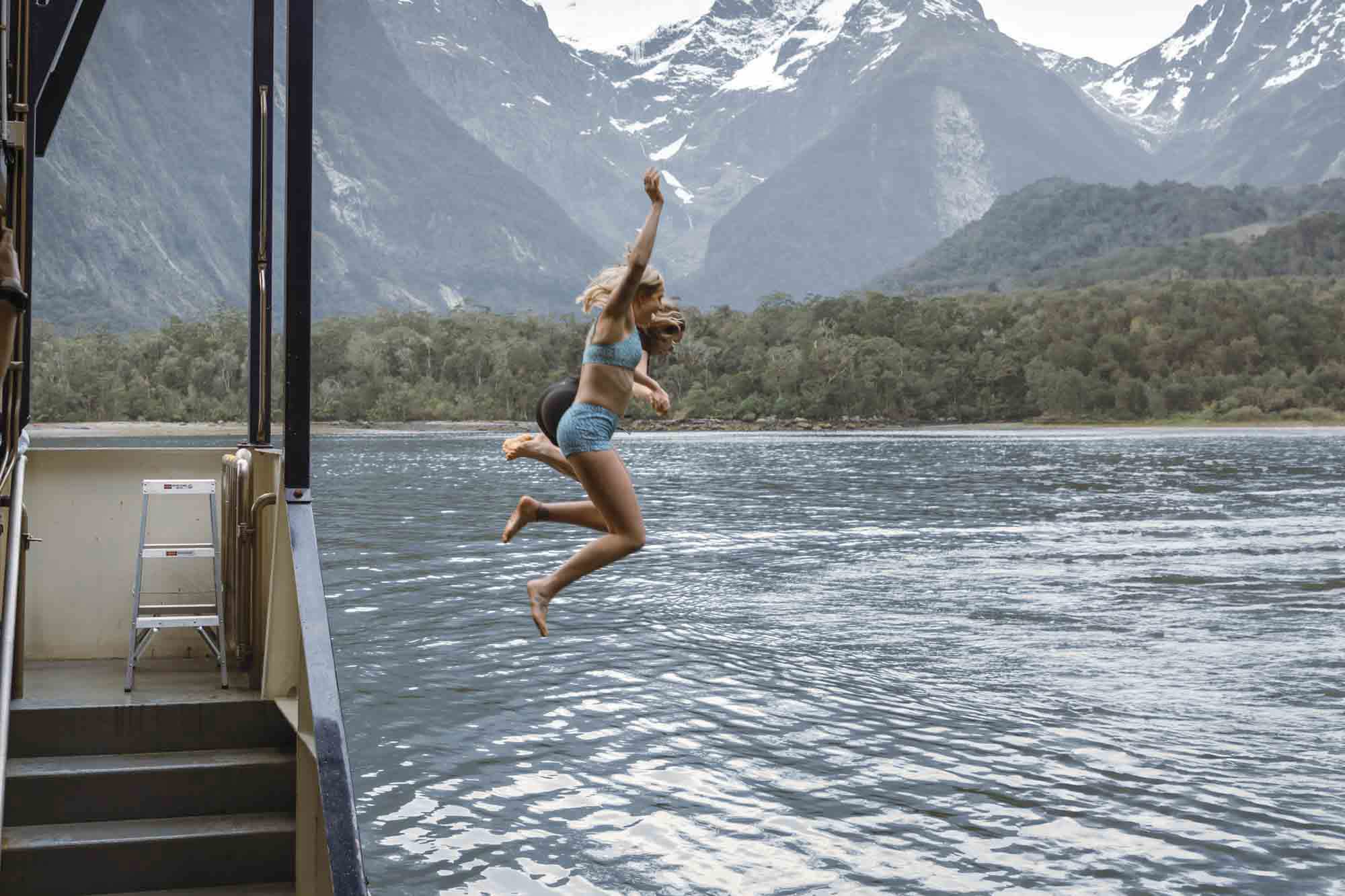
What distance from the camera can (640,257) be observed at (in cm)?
268

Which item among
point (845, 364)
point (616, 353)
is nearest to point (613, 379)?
point (616, 353)

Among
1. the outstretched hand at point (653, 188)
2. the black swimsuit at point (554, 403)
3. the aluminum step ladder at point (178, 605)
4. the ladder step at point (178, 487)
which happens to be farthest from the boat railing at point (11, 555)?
the outstretched hand at point (653, 188)

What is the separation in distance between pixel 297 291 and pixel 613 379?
9.95ft

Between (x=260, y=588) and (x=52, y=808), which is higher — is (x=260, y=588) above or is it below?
above

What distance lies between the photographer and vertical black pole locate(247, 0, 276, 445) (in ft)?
24.5

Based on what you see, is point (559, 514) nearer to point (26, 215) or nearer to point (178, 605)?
point (26, 215)

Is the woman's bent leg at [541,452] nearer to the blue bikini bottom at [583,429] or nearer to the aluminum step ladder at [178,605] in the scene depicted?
the blue bikini bottom at [583,429]

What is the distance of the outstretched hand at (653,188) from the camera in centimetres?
266

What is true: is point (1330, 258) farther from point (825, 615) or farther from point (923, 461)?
point (825, 615)

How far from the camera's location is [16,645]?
20.1 ft

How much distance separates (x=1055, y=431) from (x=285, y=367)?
395ft

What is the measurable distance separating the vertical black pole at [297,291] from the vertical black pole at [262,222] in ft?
6.05

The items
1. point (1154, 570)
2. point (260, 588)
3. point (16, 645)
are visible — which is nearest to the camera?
point (16, 645)

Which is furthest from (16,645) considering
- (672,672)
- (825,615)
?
(825,615)
